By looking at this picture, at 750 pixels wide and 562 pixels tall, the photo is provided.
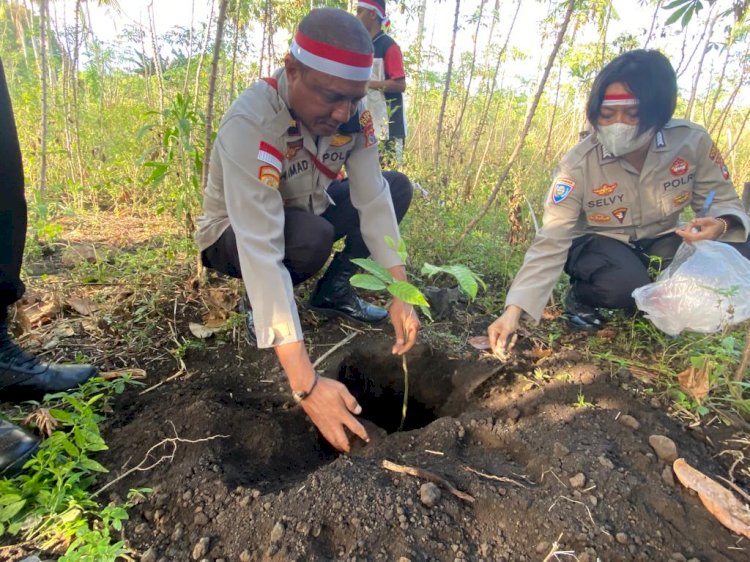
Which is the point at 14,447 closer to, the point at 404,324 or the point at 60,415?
the point at 60,415

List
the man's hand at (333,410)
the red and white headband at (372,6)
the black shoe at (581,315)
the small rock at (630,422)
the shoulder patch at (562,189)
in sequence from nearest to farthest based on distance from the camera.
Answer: the man's hand at (333,410)
the small rock at (630,422)
the shoulder patch at (562,189)
the black shoe at (581,315)
the red and white headband at (372,6)

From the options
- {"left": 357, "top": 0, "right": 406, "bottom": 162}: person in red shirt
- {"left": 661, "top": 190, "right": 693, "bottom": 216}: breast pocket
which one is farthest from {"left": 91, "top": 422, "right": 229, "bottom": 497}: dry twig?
{"left": 357, "top": 0, "right": 406, "bottom": 162}: person in red shirt

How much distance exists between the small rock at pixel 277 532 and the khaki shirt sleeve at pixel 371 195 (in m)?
1.00

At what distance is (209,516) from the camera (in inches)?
45.8

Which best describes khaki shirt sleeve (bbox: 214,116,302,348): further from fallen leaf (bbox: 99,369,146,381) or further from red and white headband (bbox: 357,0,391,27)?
red and white headband (bbox: 357,0,391,27)

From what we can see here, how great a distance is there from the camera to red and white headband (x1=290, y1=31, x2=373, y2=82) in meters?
1.33

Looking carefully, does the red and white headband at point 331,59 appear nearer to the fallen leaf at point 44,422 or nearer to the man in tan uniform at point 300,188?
the man in tan uniform at point 300,188

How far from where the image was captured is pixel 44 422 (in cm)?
136

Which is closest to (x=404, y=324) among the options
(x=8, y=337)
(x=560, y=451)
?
(x=560, y=451)

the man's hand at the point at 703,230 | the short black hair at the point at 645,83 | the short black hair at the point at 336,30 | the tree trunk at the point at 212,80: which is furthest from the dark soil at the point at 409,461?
the short black hair at the point at 336,30

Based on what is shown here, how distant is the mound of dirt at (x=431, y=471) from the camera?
3.59 ft

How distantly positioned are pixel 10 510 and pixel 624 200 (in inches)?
94.6

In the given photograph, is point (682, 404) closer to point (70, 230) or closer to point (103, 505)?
point (103, 505)

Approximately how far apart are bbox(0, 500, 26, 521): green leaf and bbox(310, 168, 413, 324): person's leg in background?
127cm
